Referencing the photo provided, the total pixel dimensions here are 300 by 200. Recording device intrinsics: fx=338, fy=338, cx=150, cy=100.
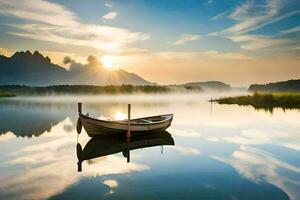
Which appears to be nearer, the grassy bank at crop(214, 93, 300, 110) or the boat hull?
the boat hull

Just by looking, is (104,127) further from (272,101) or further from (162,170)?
(272,101)

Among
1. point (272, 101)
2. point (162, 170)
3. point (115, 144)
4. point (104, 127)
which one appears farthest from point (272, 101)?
point (162, 170)

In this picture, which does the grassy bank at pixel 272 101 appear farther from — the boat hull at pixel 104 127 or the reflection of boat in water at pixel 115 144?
the boat hull at pixel 104 127

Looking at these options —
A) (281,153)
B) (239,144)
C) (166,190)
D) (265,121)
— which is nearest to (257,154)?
(281,153)

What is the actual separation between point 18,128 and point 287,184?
2970 centimetres

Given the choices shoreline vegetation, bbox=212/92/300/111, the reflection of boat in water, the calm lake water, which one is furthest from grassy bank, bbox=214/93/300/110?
the reflection of boat in water

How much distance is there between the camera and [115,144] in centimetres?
2559

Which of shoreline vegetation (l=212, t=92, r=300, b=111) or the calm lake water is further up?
shoreline vegetation (l=212, t=92, r=300, b=111)

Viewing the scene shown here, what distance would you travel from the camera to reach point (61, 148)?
24828mm

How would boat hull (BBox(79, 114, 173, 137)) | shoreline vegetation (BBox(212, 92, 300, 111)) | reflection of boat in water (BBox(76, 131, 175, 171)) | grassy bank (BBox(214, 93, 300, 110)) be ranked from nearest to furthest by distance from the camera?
reflection of boat in water (BBox(76, 131, 175, 171)), boat hull (BBox(79, 114, 173, 137)), shoreline vegetation (BBox(212, 92, 300, 111)), grassy bank (BBox(214, 93, 300, 110))

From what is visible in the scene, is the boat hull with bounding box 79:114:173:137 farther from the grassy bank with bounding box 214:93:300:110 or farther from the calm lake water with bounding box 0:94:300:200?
the grassy bank with bounding box 214:93:300:110

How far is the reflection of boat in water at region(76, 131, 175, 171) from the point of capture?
2233cm

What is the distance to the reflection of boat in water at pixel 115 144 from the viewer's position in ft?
73.3

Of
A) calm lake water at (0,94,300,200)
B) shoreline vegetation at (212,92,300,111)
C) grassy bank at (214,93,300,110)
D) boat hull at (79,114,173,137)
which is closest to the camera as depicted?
calm lake water at (0,94,300,200)
